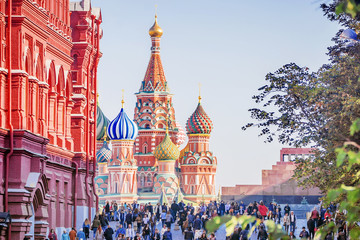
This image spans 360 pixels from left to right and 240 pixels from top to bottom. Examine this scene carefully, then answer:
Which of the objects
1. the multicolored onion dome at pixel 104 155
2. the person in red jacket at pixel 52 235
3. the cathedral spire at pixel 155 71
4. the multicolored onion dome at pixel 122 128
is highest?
the cathedral spire at pixel 155 71

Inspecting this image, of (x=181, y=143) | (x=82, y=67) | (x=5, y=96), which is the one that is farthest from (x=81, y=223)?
(x=181, y=143)

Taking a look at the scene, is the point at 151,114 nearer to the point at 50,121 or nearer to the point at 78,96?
the point at 78,96

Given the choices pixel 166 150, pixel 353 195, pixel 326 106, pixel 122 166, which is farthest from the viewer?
pixel 166 150

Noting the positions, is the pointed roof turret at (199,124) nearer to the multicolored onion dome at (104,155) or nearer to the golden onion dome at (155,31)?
the golden onion dome at (155,31)

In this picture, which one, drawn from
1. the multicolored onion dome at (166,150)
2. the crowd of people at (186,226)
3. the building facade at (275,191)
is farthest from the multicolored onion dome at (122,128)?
the crowd of people at (186,226)

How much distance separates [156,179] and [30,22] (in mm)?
81727

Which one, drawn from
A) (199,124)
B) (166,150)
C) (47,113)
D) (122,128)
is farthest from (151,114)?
(47,113)

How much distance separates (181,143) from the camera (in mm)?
128000

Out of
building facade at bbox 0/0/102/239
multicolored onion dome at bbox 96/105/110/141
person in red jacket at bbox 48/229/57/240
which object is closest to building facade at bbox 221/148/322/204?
building facade at bbox 0/0/102/239

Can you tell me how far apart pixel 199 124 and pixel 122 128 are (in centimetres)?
1846

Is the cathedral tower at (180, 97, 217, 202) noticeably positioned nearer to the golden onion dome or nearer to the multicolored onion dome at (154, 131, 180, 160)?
the multicolored onion dome at (154, 131, 180, 160)

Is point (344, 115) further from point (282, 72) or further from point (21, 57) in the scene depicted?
point (21, 57)

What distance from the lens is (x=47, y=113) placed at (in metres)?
33.5

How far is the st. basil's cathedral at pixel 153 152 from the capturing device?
106 m
